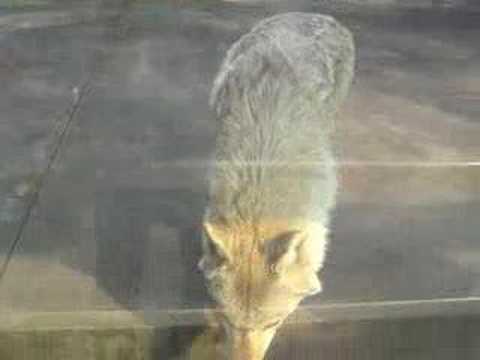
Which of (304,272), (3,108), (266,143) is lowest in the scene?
(3,108)

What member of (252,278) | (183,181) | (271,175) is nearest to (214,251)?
(252,278)

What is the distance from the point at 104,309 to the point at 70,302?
18 centimetres

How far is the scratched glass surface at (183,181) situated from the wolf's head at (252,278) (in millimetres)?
246

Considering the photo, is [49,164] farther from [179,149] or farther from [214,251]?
[214,251]

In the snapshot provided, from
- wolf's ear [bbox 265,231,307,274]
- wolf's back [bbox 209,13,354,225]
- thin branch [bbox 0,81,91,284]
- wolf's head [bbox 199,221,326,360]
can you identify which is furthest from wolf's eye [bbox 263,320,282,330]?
thin branch [bbox 0,81,91,284]

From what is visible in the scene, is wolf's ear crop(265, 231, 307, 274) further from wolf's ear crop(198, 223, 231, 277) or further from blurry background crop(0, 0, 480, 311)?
blurry background crop(0, 0, 480, 311)

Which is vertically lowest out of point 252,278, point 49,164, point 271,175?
point 49,164

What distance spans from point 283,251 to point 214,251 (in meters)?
0.24

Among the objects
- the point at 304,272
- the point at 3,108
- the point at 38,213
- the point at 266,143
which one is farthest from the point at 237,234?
the point at 3,108

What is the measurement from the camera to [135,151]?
5938 millimetres

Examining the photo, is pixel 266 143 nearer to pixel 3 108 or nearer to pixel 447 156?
pixel 447 156

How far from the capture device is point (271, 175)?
402cm

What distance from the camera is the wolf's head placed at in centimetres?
360

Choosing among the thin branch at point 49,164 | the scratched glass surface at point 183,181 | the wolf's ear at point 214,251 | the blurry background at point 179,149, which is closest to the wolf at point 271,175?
the wolf's ear at point 214,251
